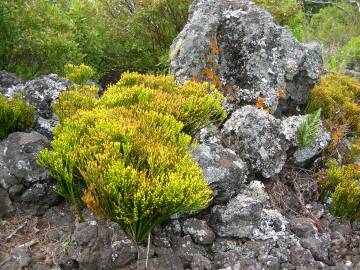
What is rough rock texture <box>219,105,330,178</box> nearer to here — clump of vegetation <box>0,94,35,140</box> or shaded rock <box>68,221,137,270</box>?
shaded rock <box>68,221,137,270</box>

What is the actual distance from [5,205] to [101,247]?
49.9 inches

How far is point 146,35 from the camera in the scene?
32.6ft

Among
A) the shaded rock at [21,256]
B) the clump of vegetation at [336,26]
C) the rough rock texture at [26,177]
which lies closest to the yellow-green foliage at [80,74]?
the rough rock texture at [26,177]

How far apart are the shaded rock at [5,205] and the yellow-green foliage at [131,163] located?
0.63 meters

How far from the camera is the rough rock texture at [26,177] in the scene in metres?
4.98

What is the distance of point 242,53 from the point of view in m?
7.54

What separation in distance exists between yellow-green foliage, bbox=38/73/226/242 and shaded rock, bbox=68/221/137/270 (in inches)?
4.9

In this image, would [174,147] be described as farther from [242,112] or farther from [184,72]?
[184,72]

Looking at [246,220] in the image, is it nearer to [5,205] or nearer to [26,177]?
[26,177]

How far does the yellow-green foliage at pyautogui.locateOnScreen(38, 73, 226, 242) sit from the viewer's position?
4.02 meters

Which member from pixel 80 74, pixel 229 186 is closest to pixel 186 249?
pixel 229 186

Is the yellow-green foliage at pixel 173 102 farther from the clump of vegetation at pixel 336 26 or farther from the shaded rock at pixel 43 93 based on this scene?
the clump of vegetation at pixel 336 26

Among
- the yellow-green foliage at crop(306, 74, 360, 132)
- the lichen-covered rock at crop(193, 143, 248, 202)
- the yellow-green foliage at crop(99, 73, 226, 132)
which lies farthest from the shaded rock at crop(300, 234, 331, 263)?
the yellow-green foliage at crop(306, 74, 360, 132)

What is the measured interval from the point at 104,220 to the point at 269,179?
108 inches
